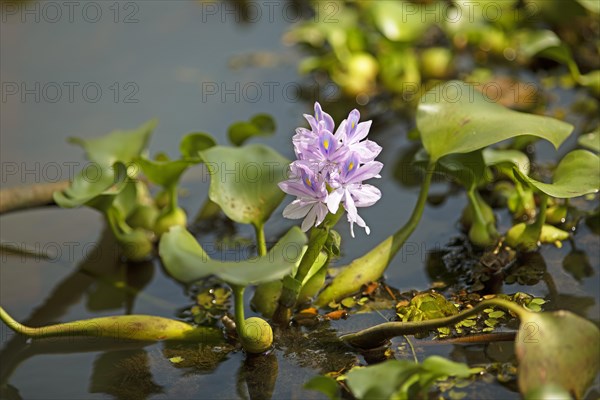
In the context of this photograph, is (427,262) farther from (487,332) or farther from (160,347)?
(160,347)

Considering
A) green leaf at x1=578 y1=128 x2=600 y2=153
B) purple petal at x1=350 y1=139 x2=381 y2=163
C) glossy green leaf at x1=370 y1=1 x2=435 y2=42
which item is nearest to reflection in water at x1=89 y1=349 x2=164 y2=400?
purple petal at x1=350 y1=139 x2=381 y2=163

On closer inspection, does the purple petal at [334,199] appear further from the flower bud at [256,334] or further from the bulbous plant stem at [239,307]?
the flower bud at [256,334]

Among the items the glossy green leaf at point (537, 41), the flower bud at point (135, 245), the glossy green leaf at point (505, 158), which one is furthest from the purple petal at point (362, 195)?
the glossy green leaf at point (537, 41)

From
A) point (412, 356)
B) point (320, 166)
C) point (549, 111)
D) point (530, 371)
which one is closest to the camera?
point (530, 371)

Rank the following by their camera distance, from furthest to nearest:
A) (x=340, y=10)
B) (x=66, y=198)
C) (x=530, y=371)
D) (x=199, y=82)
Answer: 1. (x=340, y=10)
2. (x=199, y=82)
3. (x=66, y=198)
4. (x=530, y=371)

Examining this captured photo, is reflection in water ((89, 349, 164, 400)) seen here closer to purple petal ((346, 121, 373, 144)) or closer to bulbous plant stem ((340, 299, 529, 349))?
bulbous plant stem ((340, 299, 529, 349))

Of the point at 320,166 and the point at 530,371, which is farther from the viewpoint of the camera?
the point at 320,166

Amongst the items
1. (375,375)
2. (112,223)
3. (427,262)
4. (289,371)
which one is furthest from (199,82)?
(375,375)
